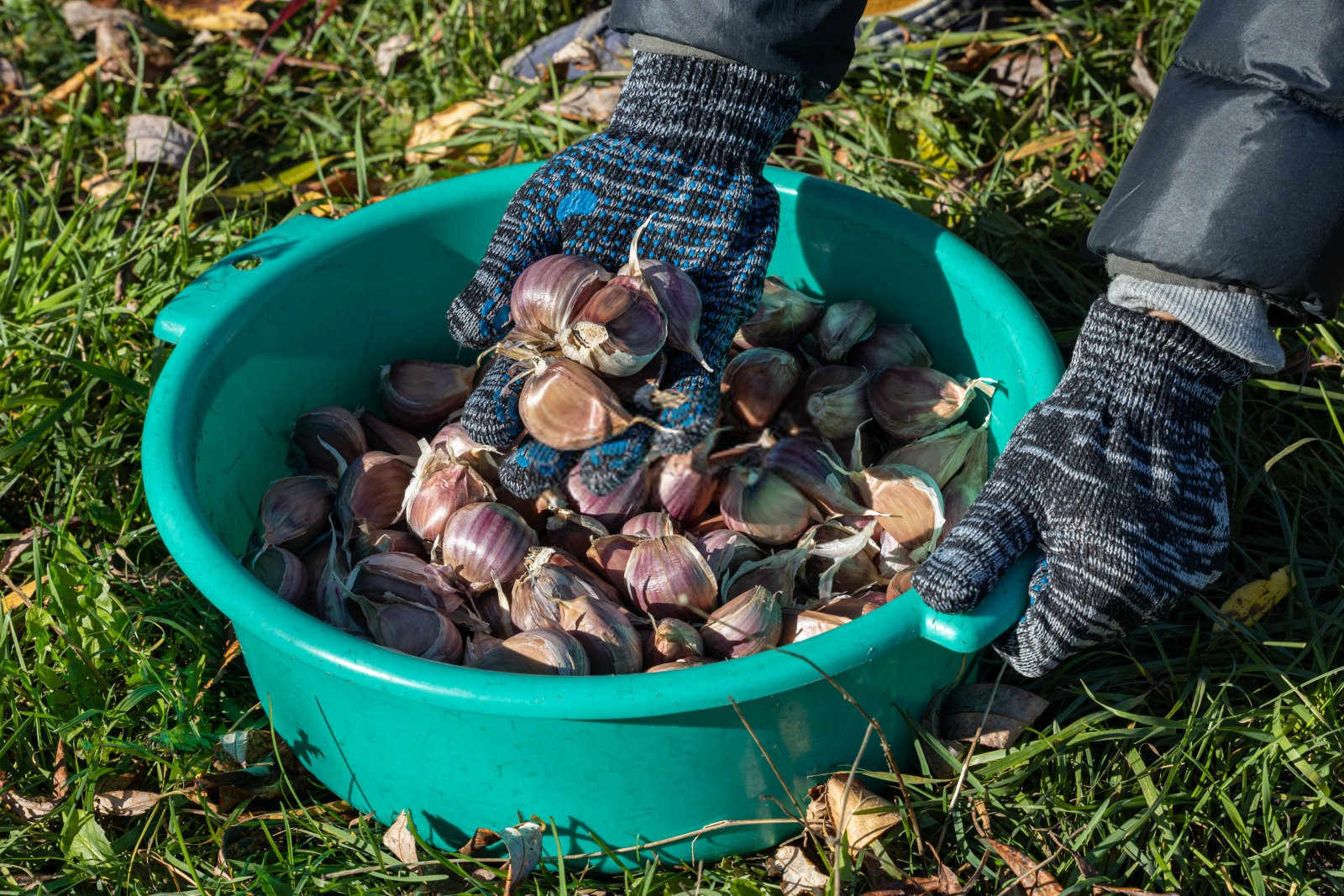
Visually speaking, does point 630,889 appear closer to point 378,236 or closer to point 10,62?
point 378,236

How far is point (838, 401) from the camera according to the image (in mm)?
1812

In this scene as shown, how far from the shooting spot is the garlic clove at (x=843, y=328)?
1.87 meters

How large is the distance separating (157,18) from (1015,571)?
8.41 feet

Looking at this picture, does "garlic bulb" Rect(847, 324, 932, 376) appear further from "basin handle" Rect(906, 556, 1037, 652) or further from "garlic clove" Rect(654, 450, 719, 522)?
"basin handle" Rect(906, 556, 1037, 652)

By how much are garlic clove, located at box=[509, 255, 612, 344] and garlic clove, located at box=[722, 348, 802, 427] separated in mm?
343

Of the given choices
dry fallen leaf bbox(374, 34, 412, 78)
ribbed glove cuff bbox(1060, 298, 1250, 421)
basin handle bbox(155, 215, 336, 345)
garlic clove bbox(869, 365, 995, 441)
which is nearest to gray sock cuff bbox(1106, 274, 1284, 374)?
ribbed glove cuff bbox(1060, 298, 1250, 421)

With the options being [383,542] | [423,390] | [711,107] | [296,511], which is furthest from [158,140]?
[711,107]

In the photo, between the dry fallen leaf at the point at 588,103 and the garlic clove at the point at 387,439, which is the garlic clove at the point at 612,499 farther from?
the dry fallen leaf at the point at 588,103

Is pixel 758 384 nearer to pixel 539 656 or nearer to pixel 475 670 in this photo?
pixel 539 656

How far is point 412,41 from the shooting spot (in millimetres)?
2756

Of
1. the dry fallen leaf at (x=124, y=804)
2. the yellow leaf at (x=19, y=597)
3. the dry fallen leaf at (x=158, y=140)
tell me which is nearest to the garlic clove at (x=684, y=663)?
the dry fallen leaf at (x=124, y=804)

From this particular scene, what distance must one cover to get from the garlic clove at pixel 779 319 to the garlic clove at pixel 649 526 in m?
0.36

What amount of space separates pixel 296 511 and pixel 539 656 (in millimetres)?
532

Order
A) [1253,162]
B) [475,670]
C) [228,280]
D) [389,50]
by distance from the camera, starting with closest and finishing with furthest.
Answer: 1. [475,670]
2. [1253,162]
3. [228,280]
4. [389,50]
